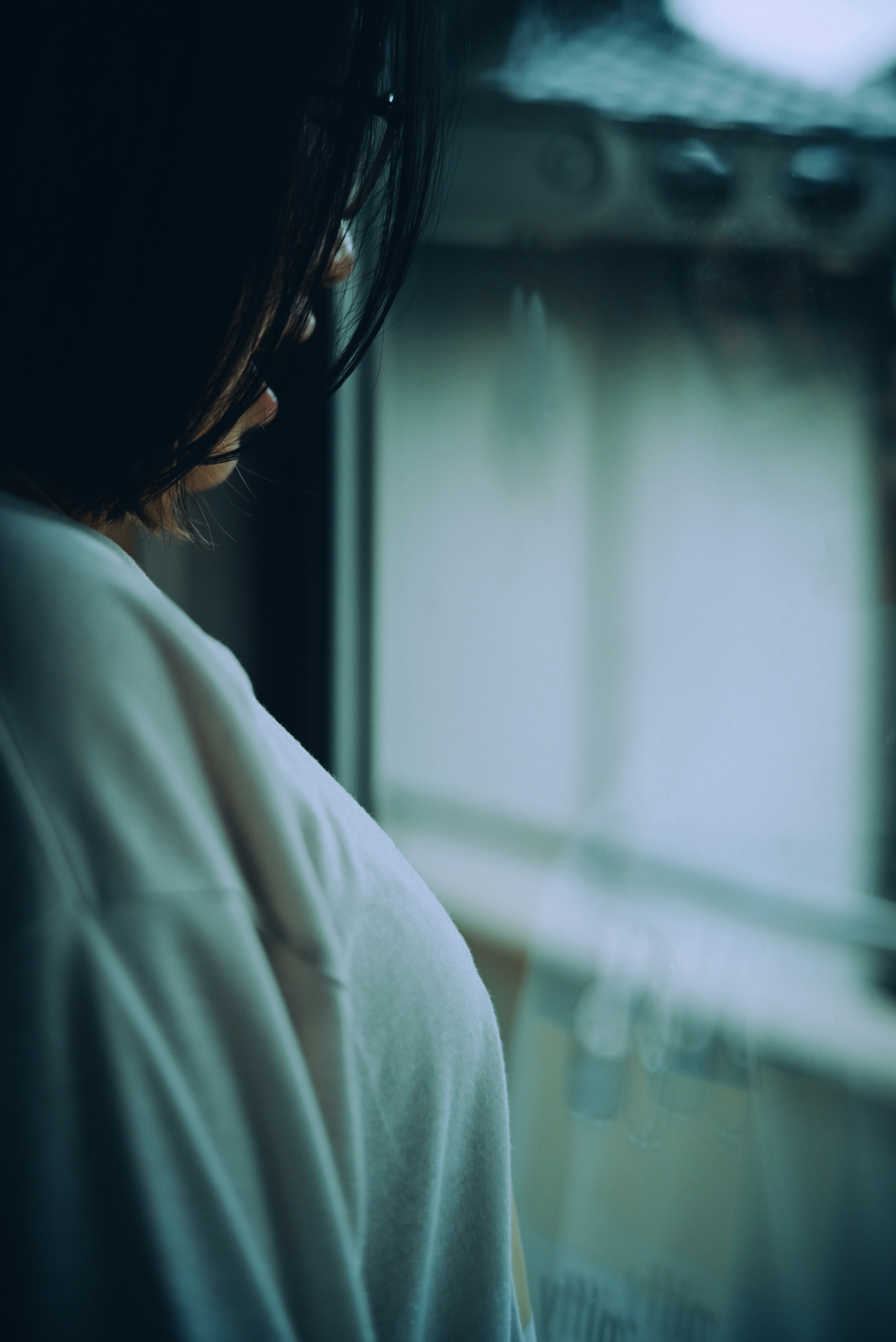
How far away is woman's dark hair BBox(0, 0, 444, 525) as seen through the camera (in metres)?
0.26

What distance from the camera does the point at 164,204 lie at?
27cm

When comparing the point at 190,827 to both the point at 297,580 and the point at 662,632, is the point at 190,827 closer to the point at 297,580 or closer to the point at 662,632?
the point at 662,632

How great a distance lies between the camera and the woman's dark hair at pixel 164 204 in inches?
10.3

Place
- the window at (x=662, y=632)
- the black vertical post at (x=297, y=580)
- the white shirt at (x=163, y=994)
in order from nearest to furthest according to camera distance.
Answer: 1. the white shirt at (x=163, y=994)
2. the window at (x=662, y=632)
3. the black vertical post at (x=297, y=580)

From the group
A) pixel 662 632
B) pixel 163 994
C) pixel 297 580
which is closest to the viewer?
pixel 163 994

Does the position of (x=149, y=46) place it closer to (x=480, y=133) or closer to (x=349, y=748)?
(x=480, y=133)

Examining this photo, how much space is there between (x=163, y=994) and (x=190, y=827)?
0.15ft

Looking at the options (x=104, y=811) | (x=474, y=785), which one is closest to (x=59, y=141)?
(x=104, y=811)

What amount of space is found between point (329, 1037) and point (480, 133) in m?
0.88

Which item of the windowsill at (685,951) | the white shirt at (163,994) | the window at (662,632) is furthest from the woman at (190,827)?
the window at (662,632)

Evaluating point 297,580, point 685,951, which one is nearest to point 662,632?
point 685,951

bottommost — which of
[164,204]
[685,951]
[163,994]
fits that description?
[685,951]

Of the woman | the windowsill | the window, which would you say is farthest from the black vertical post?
the woman

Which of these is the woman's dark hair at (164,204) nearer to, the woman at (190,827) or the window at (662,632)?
the woman at (190,827)
